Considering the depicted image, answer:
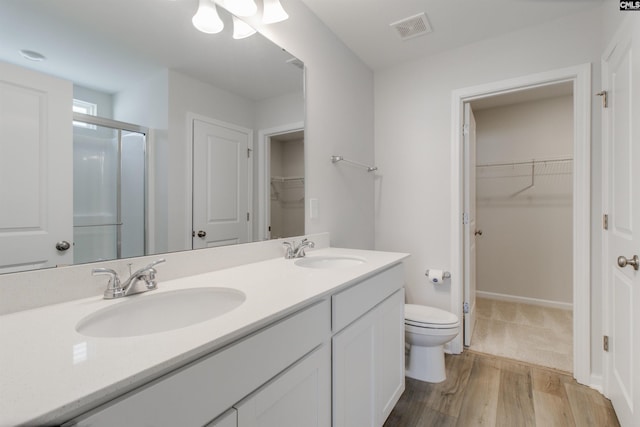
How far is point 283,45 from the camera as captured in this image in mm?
1663

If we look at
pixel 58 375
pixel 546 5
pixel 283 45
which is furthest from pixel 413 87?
pixel 58 375

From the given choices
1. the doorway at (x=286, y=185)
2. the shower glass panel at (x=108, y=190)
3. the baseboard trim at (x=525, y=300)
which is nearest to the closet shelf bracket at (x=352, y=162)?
the doorway at (x=286, y=185)

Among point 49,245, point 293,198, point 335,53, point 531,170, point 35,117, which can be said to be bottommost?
point 49,245

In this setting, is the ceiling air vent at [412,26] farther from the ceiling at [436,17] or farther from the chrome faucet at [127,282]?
the chrome faucet at [127,282]

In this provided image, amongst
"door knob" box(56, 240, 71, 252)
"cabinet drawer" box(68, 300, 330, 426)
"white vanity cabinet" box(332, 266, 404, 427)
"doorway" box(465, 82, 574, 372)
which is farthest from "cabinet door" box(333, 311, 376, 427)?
"doorway" box(465, 82, 574, 372)

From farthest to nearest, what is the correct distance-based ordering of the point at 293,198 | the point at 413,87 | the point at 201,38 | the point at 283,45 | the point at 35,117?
the point at 413,87
the point at 293,198
the point at 283,45
the point at 201,38
the point at 35,117

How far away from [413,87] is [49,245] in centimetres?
254

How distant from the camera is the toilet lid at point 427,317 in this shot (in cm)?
184

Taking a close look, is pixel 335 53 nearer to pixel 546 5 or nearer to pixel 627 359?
pixel 546 5

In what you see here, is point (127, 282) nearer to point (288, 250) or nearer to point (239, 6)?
point (288, 250)

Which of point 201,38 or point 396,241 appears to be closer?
point 201,38

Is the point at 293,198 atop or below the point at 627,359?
atop

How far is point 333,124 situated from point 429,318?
149cm

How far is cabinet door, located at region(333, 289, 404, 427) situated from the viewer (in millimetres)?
1077
